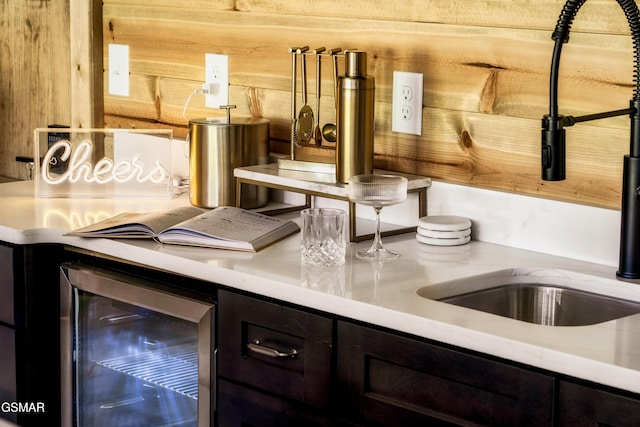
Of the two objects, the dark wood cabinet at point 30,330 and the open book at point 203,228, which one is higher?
the open book at point 203,228

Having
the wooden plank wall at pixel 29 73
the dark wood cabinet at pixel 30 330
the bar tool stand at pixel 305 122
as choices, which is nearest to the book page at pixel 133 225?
the dark wood cabinet at pixel 30 330

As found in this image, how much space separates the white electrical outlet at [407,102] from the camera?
2.42 meters

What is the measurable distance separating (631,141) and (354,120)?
645 millimetres

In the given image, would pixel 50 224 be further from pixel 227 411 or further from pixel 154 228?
pixel 227 411

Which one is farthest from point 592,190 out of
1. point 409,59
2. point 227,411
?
point 227,411

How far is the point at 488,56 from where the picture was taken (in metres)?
2.28

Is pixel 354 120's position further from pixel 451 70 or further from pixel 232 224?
pixel 232 224

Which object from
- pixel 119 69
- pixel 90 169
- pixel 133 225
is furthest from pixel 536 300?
pixel 119 69

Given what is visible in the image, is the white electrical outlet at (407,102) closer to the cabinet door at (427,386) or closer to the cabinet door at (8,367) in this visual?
the cabinet door at (427,386)

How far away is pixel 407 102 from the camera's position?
245cm

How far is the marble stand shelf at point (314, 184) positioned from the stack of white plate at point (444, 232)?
0.11 m

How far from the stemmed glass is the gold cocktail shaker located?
0.60 feet

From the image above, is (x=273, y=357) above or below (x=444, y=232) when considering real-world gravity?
below
